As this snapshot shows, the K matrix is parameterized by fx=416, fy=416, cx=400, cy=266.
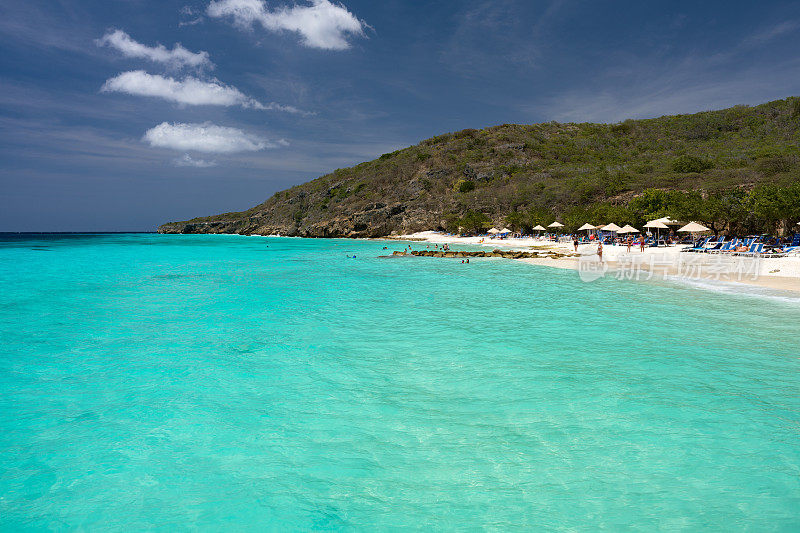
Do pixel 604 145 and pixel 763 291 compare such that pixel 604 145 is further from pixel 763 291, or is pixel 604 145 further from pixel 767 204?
pixel 763 291

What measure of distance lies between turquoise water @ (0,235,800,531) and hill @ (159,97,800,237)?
35.3 metres

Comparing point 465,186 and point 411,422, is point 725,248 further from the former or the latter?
point 465,186

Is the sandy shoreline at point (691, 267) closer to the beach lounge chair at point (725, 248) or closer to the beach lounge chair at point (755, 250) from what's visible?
the beach lounge chair at point (755, 250)

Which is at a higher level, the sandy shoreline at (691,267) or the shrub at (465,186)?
the shrub at (465,186)

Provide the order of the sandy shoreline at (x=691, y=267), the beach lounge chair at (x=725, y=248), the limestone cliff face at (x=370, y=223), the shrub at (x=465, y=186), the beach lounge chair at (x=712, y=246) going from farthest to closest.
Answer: the shrub at (x=465, y=186) < the limestone cliff face at (x=370, y=223) < the beach lounge chair at (x=712, y=246) < the beach lounge chair at (x=725, y=248) < the sandy shoreline at (x=691, y=267)

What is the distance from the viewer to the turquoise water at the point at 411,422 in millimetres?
4332

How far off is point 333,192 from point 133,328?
114 m

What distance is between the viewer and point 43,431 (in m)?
6.27

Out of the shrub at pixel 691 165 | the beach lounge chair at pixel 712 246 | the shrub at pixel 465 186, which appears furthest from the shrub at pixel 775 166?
the shrub at pixel 465 186

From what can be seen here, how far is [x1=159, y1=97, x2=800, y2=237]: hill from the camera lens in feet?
152

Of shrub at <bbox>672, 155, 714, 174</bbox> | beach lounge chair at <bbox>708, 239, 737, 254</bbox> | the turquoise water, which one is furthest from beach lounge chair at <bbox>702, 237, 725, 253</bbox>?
shrub at <bbox>672, 155, 714, 174</bbox>

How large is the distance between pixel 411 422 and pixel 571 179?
76.7 meters

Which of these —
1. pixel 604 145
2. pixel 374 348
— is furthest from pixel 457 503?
pixel 604 145

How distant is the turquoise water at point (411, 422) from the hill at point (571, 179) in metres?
35.3
